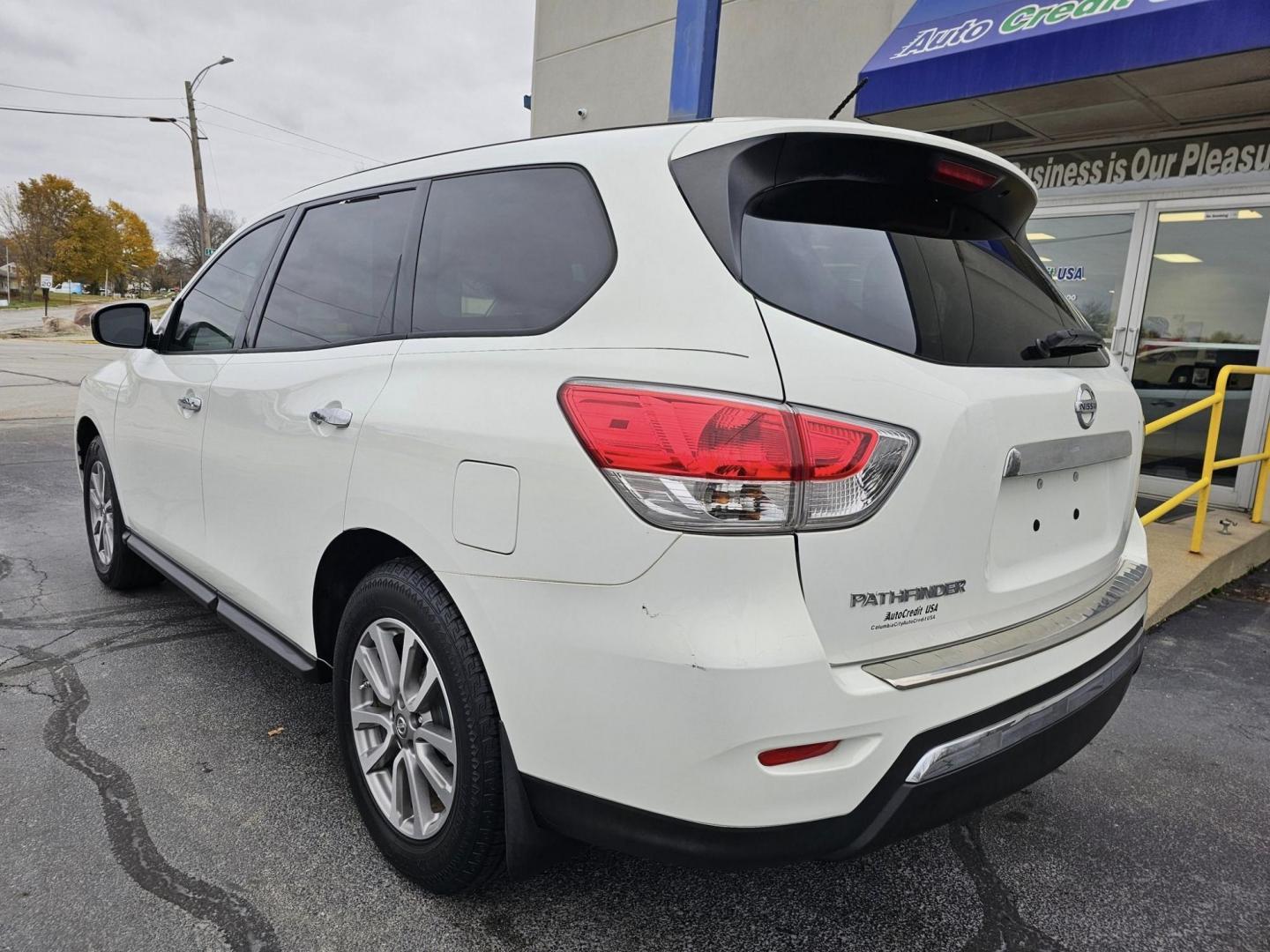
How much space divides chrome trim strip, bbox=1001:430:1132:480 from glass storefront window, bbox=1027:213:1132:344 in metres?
6.13

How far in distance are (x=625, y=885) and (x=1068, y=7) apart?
20.7ft

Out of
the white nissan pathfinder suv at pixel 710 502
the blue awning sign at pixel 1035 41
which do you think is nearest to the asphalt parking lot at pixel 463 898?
the white nissan pathfinder suv at pixel 710 502

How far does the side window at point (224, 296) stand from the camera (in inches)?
125

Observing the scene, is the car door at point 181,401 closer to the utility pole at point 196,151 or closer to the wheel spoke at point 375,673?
the wheel spoke at point 375,673

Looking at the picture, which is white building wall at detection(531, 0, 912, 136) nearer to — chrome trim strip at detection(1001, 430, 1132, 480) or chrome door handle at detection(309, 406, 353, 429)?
chrome door handle at detection(309, 406, 353, 429)

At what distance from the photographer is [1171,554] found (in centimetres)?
508

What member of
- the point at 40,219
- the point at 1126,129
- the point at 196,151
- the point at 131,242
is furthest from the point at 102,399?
the point at 131,242

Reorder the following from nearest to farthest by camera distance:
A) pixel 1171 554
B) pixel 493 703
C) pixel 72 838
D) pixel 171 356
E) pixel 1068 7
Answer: pixel 493 703 < pixel 72 838 < pixel 171 356 < pixel 1171 554 < pixel 1068 7

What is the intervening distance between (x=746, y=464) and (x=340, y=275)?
171 centimetres

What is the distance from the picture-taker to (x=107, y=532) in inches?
169

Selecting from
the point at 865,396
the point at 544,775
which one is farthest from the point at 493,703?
the point at 865,396

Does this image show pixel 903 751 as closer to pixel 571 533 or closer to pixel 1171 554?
pixel 571 533

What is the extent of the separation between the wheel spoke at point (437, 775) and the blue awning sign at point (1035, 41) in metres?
5.86

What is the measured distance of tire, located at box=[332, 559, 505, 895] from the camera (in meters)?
1.87
